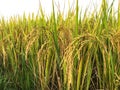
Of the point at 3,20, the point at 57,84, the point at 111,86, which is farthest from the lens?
the point at 3,20

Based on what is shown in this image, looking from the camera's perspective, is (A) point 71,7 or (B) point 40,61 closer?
(B) point 40,61

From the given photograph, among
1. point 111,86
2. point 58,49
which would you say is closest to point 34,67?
point 58,49

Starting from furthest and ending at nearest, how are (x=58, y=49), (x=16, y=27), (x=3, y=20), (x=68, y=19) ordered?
(x=3, y=20), (x=16, y=27), (x=68, y=19), (x=58, y=49)

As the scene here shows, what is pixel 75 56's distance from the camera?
245 centimetres

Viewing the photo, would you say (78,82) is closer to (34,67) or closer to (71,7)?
(34,67)

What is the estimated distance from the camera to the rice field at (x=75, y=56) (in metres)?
2.37

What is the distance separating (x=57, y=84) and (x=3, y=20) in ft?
7.58

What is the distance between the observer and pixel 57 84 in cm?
278

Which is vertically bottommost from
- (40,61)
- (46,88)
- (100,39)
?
(46,88)

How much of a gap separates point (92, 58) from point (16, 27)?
1.75 metres

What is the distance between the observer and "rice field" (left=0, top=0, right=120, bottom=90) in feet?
7.77

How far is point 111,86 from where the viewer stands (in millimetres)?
2393

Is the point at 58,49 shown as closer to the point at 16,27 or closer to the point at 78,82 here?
the point at 78,82

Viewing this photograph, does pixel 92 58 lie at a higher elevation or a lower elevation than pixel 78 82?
higher
